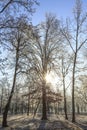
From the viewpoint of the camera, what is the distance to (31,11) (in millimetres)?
13719

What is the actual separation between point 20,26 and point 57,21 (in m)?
18.6

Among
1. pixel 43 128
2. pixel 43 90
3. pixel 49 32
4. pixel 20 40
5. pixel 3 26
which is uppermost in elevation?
pixel 49 32

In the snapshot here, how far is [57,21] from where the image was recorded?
3162 centimetres

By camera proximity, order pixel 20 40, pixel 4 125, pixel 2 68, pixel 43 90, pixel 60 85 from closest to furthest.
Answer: pixel 2 68
pixel 4 125
pixel 20 40
pixel 43 90
pixel 60 85

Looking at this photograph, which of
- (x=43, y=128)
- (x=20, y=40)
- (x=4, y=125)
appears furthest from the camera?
(x=20, y=40)

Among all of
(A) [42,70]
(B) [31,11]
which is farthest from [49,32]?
(B) [31,11]

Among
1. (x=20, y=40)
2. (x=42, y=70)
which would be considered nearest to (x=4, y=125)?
(x=20, y=40)

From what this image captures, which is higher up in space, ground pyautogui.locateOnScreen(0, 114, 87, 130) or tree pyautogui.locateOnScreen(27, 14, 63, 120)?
tree pyautogui.locateOnScreen(27, 14, 63, 120)

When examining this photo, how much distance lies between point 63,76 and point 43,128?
21.2 m

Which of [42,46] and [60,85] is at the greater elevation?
[42,46]

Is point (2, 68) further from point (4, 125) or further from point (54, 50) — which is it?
point (54, 50)

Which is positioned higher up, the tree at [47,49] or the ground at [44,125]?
the tree at [47,49]

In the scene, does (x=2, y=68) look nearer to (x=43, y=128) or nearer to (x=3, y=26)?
(x=3, y=26)

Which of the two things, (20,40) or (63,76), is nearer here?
(20,40)
